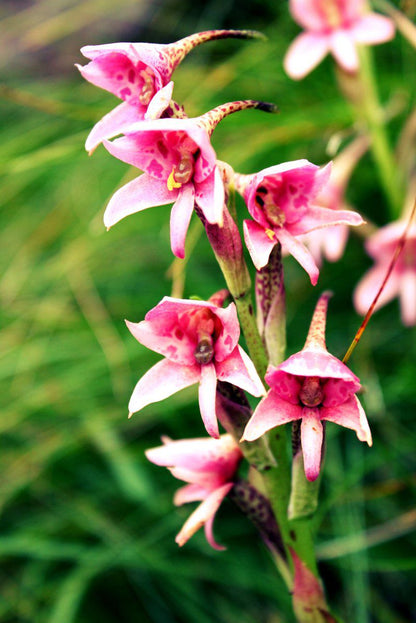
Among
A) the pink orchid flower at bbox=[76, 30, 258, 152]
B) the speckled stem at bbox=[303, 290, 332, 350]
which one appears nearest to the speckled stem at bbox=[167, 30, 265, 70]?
the pink orchid flower at bbox=[76, 30, 258, 152]

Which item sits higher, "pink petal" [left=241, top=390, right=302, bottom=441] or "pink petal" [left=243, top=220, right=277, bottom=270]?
"pink petal" [left=243, top=220, right=277, bottom=270]

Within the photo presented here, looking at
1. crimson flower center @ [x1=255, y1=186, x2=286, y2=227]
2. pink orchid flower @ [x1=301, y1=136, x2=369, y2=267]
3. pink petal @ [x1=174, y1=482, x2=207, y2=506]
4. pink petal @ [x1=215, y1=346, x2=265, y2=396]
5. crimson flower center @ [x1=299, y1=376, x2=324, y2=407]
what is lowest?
pink orchid flower @ [x1=301, y1=136, x2=369, y2=267]

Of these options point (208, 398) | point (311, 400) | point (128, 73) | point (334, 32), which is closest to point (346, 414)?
point (311, 400)

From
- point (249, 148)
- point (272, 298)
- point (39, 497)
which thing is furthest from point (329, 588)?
point (249, 148)

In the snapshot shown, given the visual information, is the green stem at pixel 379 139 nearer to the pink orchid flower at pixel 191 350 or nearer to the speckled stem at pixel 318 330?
the speckled stem at pixel 318 330

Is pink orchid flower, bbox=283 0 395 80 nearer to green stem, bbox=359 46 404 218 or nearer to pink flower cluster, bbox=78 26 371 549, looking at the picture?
green stem, bbox=359 46 404 218

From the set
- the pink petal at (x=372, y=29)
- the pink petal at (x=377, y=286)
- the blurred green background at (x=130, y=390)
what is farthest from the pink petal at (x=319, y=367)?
the pink petal at (x=372, y=29)

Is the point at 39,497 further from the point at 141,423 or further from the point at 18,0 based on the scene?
the point at 18,0
